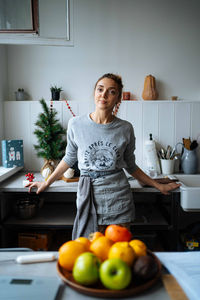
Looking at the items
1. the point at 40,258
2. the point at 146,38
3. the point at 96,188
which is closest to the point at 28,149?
the point at 96,188

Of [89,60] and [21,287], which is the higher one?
[89,60]

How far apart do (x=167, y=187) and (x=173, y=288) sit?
1.24 m

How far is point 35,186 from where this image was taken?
1903 mm

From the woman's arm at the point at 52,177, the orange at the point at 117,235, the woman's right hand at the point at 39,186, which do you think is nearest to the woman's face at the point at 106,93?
the woman's arm at the point at 52,177

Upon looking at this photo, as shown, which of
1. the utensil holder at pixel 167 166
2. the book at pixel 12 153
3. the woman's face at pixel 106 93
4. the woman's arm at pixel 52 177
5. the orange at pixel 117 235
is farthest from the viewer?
the utensil holder at pixel 167 166

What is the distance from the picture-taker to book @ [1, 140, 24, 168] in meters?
2.27

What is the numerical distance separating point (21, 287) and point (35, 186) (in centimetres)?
126

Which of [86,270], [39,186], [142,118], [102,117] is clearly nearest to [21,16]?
[102,117]

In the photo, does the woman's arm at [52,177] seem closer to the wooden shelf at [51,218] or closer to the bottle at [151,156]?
the wooden shelf at [51,218]

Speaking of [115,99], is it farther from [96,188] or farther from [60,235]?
[60,235]

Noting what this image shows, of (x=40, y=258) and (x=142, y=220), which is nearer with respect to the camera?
(x=40, y=258)

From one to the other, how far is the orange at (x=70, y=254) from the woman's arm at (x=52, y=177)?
972 millimetres

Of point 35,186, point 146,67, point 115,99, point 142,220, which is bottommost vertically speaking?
point 142,220

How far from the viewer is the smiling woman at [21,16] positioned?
5.92 ft
